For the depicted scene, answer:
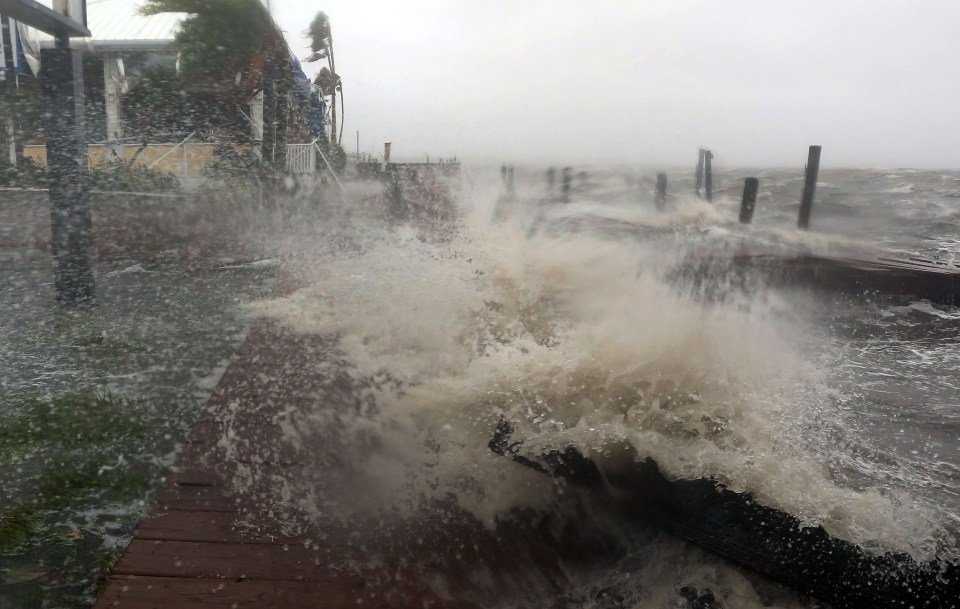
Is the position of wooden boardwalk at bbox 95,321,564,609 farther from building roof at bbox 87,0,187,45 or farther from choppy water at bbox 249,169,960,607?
building roof at bbox 87,0,187,45

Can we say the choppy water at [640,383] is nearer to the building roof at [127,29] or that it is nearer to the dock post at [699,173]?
the building roof at [127,29]

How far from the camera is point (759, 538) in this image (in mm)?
1806

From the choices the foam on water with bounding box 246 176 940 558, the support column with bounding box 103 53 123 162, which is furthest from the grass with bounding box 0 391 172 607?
the support column with bounding box 103 53 123 162

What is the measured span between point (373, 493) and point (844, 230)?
499 inches

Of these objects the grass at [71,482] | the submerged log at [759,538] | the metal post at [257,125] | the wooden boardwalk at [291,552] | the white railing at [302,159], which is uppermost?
the metal post at [257,125]

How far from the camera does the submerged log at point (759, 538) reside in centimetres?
164

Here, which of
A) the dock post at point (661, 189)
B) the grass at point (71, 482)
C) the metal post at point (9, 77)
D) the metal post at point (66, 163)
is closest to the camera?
the grass at point (71, 482)

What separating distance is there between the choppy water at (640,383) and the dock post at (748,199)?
619cm

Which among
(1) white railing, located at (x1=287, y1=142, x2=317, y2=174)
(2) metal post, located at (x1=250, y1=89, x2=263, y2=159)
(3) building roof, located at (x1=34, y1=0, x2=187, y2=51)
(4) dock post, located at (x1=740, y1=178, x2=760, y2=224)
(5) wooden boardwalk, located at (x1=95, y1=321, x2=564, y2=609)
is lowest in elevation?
(5) wooden boardwalk, located at (x1=95, y1=321, x2=564, y2=609)

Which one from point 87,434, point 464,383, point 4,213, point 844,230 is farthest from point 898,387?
point 844,230

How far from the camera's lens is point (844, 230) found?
1234cm

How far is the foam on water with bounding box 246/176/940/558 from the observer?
2076 millimetres

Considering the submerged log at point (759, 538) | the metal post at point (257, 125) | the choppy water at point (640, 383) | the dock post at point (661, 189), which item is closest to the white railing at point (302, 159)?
the metal post at point (257, 125)

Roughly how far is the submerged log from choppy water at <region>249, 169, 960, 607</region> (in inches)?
2.3
